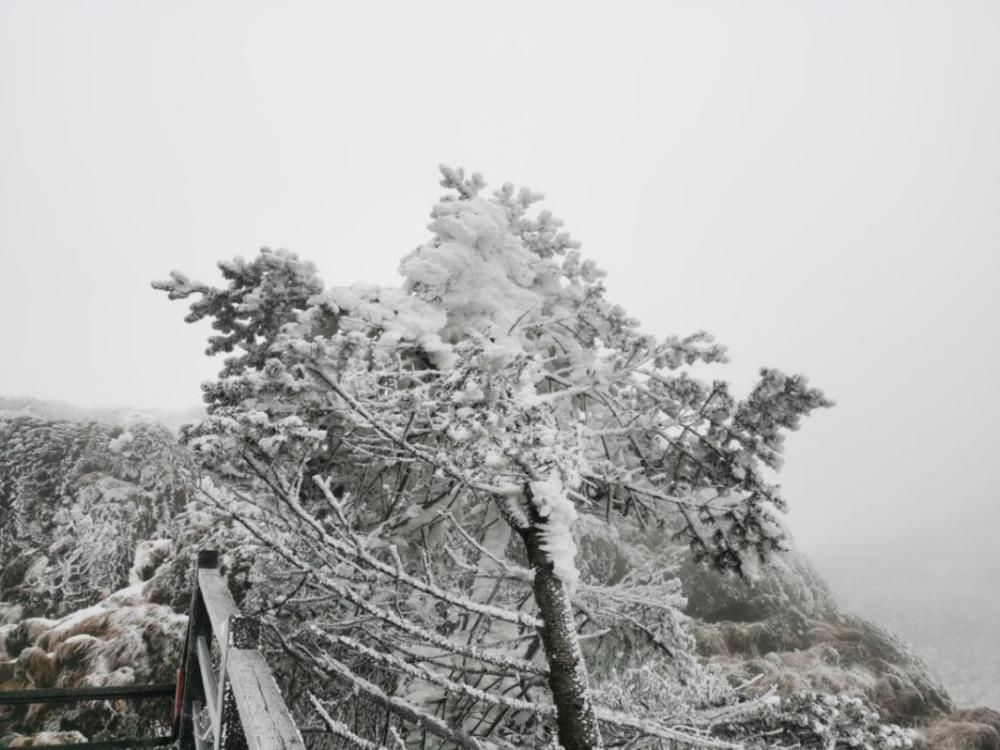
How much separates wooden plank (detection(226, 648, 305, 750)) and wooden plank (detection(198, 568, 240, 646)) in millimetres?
493

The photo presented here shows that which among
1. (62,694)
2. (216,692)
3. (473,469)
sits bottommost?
(62,694)

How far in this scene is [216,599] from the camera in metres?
3.08

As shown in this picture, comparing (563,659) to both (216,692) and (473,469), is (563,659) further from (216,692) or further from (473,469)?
(216,692)

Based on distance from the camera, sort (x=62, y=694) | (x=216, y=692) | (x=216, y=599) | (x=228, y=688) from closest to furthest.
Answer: (x=228, y=688)
(x=216, y=692)
(x=216, y=599)
(x=62, y=694)

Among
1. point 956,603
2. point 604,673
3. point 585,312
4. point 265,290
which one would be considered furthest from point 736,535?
point 956,603

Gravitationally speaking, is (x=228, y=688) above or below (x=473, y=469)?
below

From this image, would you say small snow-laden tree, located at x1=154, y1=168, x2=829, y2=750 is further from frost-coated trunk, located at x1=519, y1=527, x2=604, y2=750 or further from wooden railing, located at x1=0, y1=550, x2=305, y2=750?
wooden railing, located at x1=0, y1=550, x2=305, y2=750

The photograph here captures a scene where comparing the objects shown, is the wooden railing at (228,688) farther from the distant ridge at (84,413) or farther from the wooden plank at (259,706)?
the distant ridge at (84,413)

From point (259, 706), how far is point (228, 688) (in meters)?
0.32

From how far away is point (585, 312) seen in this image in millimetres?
5945

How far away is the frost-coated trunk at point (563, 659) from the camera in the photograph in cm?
275

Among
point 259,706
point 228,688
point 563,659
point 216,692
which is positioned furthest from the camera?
point 563,659

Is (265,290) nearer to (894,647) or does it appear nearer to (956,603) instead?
(894,647)

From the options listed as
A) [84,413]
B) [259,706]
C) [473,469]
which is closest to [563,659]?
[473,469]
